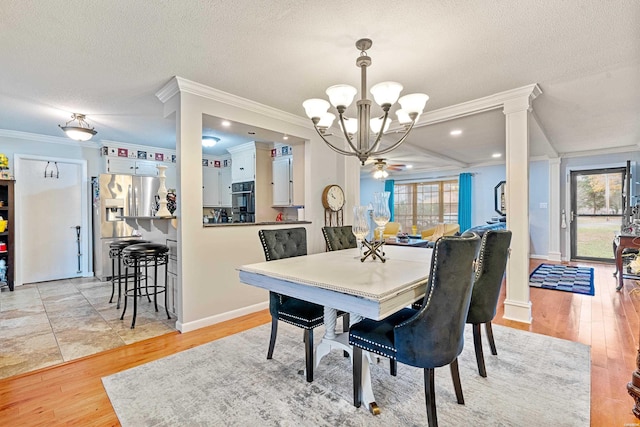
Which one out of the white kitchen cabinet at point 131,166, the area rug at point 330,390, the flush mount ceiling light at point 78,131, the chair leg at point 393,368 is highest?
the flush mount ceiling light at point 78,131

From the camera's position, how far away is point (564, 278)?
16.8ft

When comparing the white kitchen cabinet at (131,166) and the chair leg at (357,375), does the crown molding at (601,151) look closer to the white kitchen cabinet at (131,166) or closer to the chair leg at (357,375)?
the chair leg at (357,375)

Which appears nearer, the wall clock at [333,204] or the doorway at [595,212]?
the wall clock at [333,204]

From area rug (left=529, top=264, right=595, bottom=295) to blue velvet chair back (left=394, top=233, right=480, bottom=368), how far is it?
394cm

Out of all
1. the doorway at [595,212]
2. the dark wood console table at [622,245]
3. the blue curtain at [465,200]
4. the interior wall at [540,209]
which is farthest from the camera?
the blue curtain at [465,200]

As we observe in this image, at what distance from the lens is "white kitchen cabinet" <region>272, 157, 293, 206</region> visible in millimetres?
4996

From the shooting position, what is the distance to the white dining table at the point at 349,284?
1437 mm

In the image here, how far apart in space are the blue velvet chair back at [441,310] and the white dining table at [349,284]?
0.13 meters

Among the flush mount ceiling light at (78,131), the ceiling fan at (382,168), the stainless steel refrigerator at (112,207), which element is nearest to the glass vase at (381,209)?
the flush mount ceiling light at (78,131)

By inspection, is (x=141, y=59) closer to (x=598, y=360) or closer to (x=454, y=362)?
(x=454, y=362)

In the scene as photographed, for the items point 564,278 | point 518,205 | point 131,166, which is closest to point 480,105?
point 518,205

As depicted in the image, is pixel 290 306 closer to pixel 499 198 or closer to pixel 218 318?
pixel 218 318

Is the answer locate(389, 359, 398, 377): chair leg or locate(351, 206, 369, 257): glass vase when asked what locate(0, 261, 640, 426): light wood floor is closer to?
locate(389, 359, 398, 377): chair leg

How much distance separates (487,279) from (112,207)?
5.46 meters
